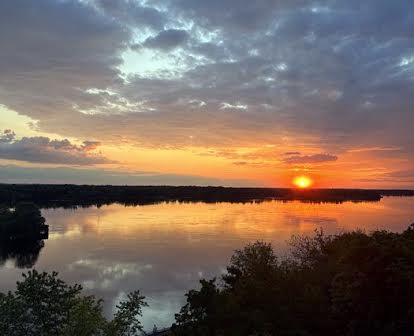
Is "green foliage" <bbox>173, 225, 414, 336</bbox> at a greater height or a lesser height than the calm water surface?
greater

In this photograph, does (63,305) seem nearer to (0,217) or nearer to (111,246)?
(111,246)

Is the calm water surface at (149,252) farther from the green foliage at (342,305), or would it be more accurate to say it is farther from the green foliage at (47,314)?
the green foliage at (47,314)

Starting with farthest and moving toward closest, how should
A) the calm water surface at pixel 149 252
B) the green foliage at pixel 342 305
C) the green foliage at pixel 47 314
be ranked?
the calm water surface at pixel 149 252
the green foliage at pixel 342 305
the green foliage at pixel 47 314

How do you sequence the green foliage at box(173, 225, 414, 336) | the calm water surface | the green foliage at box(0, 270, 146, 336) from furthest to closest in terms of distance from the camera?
the calm water surface → the green foliage at box(173, 225, 414, 336) → the green foliage at box(0, 270, 146, 336)

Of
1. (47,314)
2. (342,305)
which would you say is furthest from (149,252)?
(47,314)

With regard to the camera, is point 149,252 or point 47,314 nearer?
point 47,314

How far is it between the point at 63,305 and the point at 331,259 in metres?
22.3

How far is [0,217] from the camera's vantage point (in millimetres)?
98438

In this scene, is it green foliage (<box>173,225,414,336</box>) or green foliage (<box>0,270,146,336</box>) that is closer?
green foliage (<box>0,270,146,336</box>)

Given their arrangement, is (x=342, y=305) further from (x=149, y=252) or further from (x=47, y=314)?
(x=149, y=252)

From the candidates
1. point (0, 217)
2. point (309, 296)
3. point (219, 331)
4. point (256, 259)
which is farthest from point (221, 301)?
point (0, 217)

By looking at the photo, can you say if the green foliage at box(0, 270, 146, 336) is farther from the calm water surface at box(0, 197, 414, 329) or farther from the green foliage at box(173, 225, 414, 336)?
the calm water surface at box(0, 197, 414, 329)

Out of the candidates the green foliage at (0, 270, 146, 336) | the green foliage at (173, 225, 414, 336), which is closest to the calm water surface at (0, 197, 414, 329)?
the green foliage at (173, 225, 414, 336)

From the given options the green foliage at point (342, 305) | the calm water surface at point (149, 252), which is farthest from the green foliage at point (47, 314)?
the calm water surface at point (149, 252)
